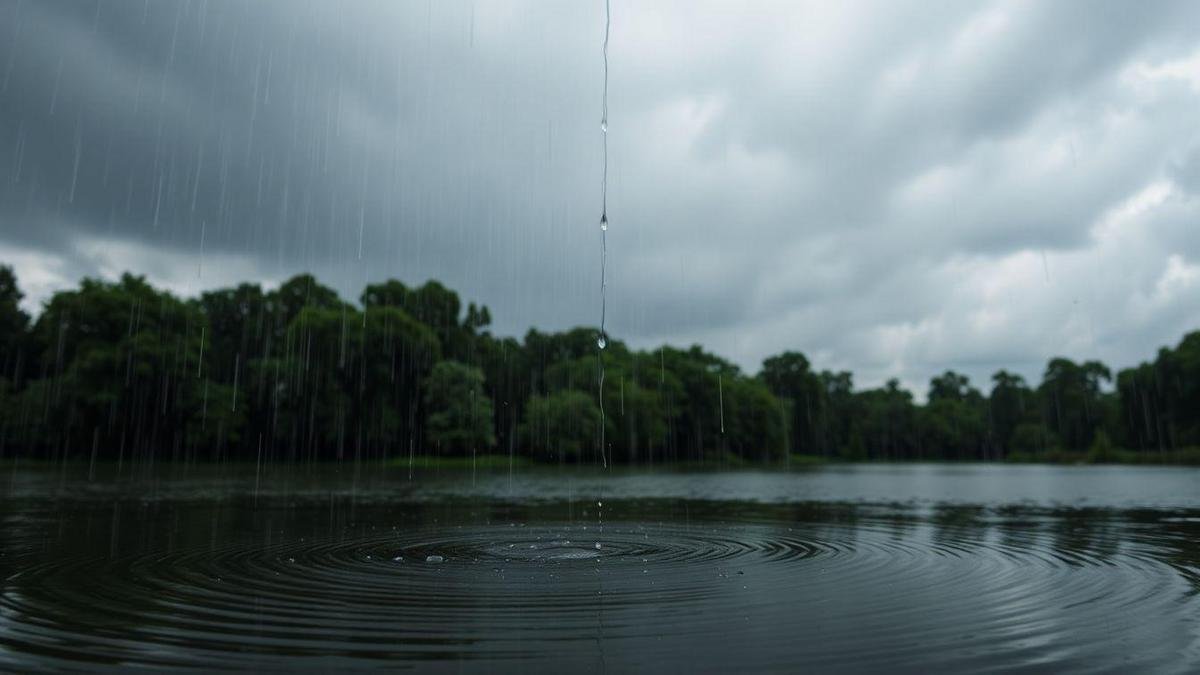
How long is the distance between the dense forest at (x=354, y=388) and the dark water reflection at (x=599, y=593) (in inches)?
1848

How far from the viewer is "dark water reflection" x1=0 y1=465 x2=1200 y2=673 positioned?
7227mm

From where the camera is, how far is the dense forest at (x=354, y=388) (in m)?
82.4

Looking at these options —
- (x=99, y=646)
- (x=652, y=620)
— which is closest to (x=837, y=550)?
(x=652, y=620)

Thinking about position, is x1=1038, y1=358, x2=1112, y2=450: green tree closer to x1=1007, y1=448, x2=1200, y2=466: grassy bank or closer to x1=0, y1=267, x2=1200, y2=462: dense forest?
x1=0, y1=267, x2=1200, y2=462: dense forest

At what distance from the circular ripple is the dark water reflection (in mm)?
45

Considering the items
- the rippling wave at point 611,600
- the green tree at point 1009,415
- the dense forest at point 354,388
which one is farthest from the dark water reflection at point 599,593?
the green tree at point 1009,415

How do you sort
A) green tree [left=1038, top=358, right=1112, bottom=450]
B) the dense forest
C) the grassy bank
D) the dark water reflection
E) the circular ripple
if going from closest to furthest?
the dark water reflection, the circular ripple, the dense forest, the grassy bank, green tree [left=1038, top=358, right=1112, bottom=450]

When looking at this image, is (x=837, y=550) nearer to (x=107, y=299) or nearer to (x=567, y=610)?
(x=567, y=610)

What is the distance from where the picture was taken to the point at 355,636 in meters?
7.91

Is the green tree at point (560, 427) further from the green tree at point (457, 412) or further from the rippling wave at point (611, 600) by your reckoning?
the rippling wave at point (611, 600)

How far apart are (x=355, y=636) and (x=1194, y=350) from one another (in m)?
155

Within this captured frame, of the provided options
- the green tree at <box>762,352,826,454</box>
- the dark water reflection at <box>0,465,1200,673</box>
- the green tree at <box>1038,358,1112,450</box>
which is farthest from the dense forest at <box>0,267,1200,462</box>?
the dark water reflection at <box>0,465,1200,673</box>

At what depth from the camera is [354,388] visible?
94688 mm

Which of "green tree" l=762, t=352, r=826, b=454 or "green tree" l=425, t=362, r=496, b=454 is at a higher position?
"green tree" l=762, t=352, r=826, b=454
